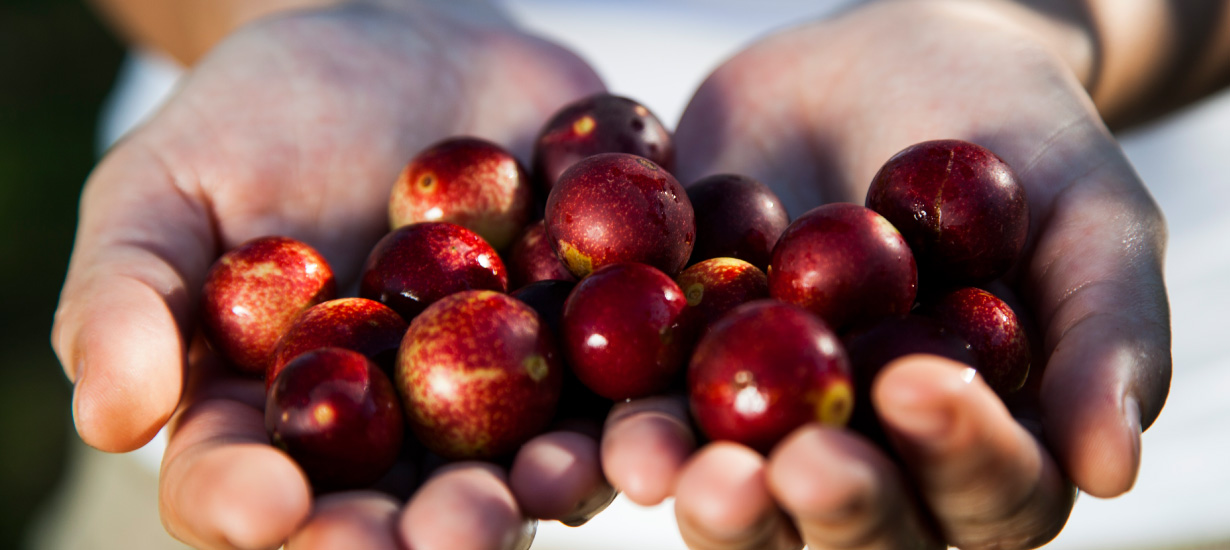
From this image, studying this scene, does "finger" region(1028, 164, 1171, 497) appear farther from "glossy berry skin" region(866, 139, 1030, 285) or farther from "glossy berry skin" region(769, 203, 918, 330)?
"glossy berry skin" region(769, 203, 918, 330)

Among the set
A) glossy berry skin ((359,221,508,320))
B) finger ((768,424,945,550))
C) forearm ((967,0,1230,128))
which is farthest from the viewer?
forearm ((967,0,1230,128))

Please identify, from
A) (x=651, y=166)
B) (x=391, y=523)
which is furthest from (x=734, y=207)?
(x=391, y=523)

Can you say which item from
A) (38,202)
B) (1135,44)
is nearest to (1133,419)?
(1135,44)

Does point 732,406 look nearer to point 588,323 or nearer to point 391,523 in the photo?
point 588,323

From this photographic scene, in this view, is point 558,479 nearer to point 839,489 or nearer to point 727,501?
point 727,501

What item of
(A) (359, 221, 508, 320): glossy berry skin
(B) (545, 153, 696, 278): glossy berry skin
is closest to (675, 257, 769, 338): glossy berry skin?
(B) (545, 153, 696, 278): glossy berry skin

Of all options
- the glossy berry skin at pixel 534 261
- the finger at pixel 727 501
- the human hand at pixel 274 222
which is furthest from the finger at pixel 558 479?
the glossy berry skin at pixel 534 261
